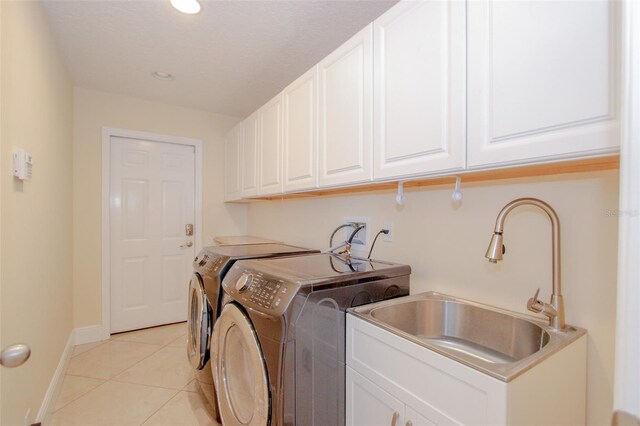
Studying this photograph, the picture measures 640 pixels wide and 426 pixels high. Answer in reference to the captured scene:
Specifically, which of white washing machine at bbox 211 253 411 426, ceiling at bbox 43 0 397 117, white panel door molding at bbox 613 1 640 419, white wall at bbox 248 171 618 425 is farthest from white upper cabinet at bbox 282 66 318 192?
white panel door molding at bbox 613 1 640 419

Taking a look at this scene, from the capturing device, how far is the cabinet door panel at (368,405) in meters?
1.05

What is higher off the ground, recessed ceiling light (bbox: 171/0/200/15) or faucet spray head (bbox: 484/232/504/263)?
recessed ceiling light (bbox: 171/0/200/15)

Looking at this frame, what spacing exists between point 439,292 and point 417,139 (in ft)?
2.54

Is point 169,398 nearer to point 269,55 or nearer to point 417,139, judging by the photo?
point 417,139

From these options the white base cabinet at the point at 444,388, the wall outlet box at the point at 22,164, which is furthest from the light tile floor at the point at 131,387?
the wall outlet box at the point at 22,164

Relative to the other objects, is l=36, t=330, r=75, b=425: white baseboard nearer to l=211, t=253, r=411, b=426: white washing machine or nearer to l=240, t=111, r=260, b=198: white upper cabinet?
l=211, t=253, r=411, b=426: white washing machine

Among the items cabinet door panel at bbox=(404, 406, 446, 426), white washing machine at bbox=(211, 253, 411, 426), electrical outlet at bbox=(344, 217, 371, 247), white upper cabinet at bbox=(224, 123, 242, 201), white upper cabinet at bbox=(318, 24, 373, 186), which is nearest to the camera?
cabinet door panel at bbox=(404, 406, 446, 426)

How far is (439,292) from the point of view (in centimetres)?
148

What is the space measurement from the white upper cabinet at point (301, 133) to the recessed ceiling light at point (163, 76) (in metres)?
1.16

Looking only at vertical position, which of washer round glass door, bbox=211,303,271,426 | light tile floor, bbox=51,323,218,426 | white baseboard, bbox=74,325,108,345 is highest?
washer round glass door, bbox=211,303,271,426

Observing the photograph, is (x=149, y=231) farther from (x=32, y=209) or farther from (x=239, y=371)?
(x=239, y=371)

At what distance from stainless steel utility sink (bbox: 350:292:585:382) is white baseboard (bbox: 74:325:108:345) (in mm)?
2942

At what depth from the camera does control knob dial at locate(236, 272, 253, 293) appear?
140 centimetres

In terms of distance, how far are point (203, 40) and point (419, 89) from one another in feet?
5.23
